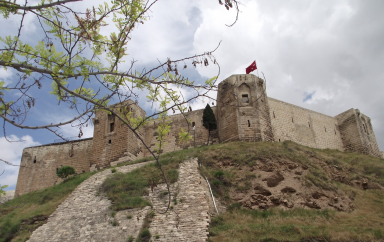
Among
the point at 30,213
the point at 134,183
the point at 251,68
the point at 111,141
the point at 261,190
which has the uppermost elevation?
the point at 251,68

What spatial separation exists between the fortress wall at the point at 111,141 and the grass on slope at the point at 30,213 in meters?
3.71

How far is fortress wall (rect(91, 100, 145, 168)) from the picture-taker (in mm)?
23297

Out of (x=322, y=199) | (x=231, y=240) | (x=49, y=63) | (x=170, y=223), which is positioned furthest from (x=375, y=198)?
(x=49, y=63)

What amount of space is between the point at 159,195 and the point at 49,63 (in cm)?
988

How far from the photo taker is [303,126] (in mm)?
27047

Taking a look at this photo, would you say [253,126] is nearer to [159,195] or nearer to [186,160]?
[186,160]

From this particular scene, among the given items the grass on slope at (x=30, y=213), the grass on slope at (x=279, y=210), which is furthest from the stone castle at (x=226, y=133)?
the grass on slope at (x=30, y=213)

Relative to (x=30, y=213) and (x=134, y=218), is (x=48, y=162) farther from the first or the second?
(x=134, y=218)

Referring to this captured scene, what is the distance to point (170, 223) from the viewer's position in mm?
12758

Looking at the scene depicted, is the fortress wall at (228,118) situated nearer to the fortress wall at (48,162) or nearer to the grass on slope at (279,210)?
the grass on slope at (279,210)

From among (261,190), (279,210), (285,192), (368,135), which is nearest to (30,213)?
(261,190)

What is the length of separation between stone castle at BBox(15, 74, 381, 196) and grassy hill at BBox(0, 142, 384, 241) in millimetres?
2705

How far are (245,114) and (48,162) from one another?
51.4 ft

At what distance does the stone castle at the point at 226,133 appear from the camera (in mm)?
22047
